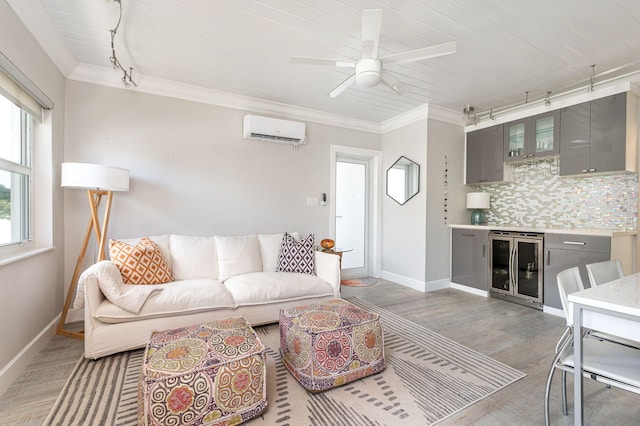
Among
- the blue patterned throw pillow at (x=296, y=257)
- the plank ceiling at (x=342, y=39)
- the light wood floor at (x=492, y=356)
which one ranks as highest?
the plank ceiling at (x=342, y=39)

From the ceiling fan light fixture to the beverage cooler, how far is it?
8.98ft

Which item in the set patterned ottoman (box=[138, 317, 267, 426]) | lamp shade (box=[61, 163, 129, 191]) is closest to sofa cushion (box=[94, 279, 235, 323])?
patterned ottoman (box=[138, 317, 267, 426])

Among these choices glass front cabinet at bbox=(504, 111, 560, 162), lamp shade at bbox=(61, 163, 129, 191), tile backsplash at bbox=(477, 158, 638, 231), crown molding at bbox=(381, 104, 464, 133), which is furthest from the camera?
crown molding at bbox=(381, 104, 464, 133)

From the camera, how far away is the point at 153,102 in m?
3.26

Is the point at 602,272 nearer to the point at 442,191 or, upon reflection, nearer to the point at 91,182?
the point at 442,191

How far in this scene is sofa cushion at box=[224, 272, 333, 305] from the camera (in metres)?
2.66

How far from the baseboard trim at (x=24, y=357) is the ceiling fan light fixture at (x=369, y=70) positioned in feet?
9.99

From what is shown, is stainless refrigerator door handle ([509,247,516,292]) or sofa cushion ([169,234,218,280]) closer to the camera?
sofa cushion ([169,234,218,280])

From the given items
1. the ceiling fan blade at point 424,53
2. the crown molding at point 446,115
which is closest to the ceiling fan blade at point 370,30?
the ceiling fan blade at point 424,53

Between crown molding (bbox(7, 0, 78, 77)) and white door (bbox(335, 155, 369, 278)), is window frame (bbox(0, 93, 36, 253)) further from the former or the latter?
white door (bbox(335, 155, 369, 278))

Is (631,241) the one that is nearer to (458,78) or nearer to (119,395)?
(458,78)

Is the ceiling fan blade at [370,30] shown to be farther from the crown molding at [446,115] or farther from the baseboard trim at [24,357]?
the baseboard trim at [24,357]

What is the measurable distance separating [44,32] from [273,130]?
2.12m

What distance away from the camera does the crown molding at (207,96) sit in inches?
117
